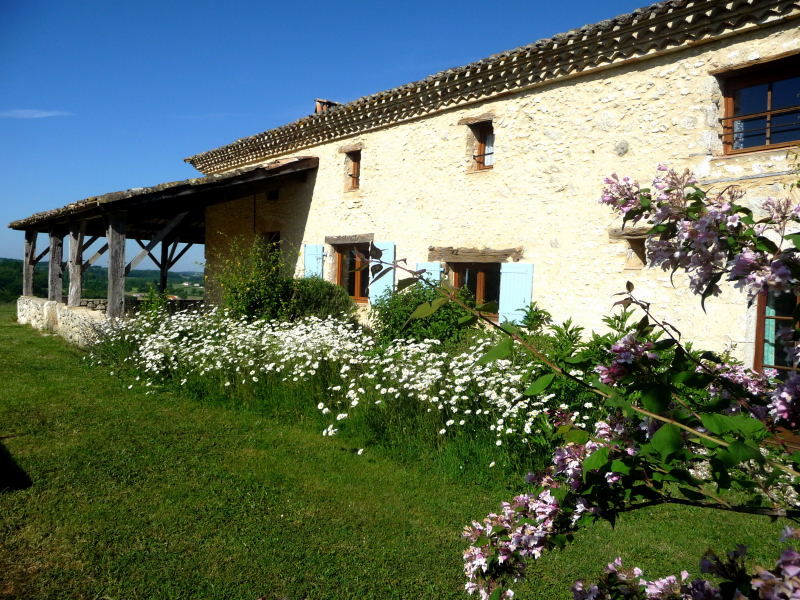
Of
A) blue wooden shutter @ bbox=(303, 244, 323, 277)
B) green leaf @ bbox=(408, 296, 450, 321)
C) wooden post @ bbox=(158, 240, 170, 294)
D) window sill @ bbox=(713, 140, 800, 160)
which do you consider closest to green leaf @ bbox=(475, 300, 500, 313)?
green leaf @ bbox=(408, 296, 450, 321)

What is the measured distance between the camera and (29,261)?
18.0m

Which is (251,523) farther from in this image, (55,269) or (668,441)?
(55,269)

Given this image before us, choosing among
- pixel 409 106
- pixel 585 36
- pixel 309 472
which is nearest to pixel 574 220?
pixel 585 36

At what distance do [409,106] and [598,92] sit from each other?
3.70 m

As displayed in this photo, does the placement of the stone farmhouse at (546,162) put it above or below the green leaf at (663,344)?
above

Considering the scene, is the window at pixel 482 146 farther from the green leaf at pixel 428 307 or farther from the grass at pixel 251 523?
the green leaf at pixel 428 307

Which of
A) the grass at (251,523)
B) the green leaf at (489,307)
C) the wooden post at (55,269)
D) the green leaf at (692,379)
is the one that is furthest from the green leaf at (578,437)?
the wooden post at (55,269)

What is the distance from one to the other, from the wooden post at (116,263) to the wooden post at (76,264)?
2343mm

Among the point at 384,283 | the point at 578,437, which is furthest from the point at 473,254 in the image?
the point at 578,437

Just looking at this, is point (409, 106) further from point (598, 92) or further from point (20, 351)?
point (20, 351)

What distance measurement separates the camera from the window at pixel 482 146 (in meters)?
9.71

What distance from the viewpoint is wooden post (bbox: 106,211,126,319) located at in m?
10.7

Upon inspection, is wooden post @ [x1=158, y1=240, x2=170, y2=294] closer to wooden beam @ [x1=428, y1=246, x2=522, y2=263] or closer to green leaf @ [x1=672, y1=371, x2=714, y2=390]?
wooden beam @ [x1=428, y1=246, x2=522, y2=263]

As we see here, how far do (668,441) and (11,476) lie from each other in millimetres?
5112
